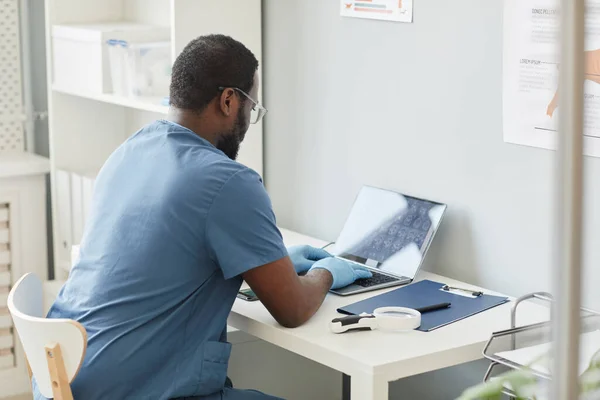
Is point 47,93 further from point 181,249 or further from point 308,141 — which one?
point 181,249

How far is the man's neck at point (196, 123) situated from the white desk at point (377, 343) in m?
0.36

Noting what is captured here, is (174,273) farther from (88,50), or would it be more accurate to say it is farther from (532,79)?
(88,50)

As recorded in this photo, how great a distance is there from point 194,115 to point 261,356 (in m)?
0.71

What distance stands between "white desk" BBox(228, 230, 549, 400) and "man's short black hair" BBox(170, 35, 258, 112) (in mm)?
437

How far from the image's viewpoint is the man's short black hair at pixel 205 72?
1785 mm

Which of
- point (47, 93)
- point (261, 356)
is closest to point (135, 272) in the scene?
point (261, 356)

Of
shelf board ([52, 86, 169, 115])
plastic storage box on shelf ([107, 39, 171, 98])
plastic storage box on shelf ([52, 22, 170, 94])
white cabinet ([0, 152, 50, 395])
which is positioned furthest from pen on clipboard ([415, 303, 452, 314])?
white cabinet ([0, 152, 50, 395])

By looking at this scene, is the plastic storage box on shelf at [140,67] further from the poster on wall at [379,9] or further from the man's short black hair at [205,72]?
the man's short black hair at [205,72]

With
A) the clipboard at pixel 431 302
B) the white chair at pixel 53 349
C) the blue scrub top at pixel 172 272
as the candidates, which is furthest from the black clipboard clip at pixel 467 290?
the white chair at pixel 53 349

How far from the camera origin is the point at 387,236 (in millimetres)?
2172

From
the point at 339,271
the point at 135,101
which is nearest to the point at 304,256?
the point at 339,271

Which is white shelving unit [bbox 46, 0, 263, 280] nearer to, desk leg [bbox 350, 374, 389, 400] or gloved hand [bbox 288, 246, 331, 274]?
gloved hand [bbox 288, 246, 331, 274]

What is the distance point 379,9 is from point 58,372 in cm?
117

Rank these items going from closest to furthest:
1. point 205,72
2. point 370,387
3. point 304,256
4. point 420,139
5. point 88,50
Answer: point 370,387, point 205,72, point 304,256, point 420,139, point 88,50
